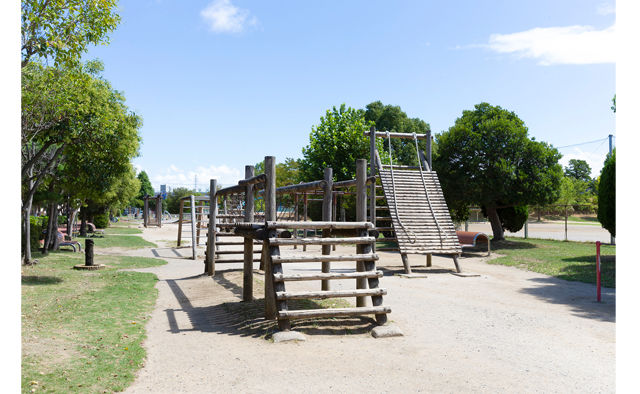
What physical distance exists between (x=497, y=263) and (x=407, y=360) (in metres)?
10.2

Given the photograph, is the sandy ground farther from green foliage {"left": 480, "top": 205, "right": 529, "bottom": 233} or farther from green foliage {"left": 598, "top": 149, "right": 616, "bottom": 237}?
green foliage {"left": 480, "top": 205, "right": 529, "bottom": 233}

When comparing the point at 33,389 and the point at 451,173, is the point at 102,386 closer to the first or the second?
the point at 33,389

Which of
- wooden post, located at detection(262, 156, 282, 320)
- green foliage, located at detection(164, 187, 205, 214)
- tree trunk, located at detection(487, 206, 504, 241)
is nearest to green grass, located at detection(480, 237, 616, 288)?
tree trunk, located at detection(487, 206, 504, 241)

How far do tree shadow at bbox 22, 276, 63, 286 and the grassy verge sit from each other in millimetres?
11514

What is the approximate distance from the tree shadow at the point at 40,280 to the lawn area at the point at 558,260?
11.5m

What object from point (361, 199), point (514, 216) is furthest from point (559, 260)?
point (361, 199)

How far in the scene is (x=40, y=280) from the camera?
10.0 m

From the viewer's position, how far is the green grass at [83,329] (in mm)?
4117

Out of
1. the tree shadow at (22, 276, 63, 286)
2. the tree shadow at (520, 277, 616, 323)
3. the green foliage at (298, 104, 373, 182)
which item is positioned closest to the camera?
the tree shadow at (520, 277, 616, 323)

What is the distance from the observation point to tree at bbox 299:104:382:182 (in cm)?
2166

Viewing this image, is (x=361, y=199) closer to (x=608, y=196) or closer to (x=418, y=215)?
(x=418, y=215)

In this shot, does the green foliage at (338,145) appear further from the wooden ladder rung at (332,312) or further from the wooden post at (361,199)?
the wooden ladder rung at (332,312)

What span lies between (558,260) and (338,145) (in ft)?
35.8

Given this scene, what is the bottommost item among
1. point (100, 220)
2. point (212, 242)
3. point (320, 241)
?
point (100, 220)
